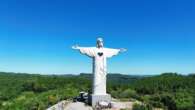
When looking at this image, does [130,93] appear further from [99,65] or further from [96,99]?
[96,99]

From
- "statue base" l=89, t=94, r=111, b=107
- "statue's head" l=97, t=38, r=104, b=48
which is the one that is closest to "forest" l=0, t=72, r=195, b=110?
"statue base" l=89, t=94, r=111, b=107

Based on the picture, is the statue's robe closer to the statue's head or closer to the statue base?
the statue's head

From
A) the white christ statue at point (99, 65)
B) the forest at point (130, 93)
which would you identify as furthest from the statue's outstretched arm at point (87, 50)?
the forest at point (130, 93)

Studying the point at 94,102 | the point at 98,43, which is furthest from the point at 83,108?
the point at 98,43

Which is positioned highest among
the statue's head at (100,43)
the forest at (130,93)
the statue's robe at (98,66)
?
the statue's head at (100,43)

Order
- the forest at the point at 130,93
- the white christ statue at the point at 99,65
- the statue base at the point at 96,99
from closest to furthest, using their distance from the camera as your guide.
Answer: the statue base at the point at 96,99 → the white christ statue at the point at 99,65 → the forest at the point at 130,93

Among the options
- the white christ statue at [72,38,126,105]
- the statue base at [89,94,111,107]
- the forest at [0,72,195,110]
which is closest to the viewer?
the statue base at [89,94,111,107]

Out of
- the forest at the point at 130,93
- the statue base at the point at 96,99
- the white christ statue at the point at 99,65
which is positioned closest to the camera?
the statue base at the point at 96,99

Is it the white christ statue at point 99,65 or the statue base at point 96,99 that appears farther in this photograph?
the white christ statue at point 99,65

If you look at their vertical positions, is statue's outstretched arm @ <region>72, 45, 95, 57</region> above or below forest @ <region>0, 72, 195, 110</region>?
above

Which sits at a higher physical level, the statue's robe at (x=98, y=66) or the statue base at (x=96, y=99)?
the statue's robe at (x=98, y=66)

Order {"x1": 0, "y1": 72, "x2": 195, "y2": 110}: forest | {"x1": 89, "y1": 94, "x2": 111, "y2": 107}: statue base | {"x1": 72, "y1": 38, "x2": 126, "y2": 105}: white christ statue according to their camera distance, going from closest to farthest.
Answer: {"x1": 89, "y1": 94, "x2": 111, "y2": 107}: statue base < {"x1": 72, "y1": 38, "x2": 126, "y2": 105}: white christ statue < {"x1": 0, "y1": 72, "x2": 195, "y2": 110}: forest

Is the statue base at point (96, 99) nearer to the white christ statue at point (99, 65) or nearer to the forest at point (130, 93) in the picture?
the white christ statue at point (99, 65)
